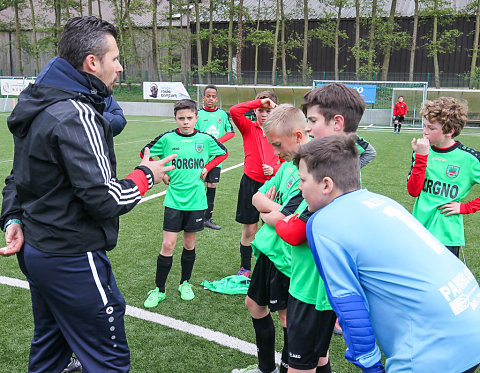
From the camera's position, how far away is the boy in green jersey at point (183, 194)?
4199 millimetres

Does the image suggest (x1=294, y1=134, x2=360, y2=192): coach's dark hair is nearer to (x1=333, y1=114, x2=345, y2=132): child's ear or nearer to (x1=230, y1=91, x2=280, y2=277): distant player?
(x1=333, y1=114, x2=345, y2=132): child's ear

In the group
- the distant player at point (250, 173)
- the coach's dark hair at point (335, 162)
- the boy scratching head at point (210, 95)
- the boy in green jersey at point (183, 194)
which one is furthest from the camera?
the boy scratching head at point (210, 95)

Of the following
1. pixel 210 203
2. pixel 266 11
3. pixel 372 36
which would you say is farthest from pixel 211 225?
pixel 266 11

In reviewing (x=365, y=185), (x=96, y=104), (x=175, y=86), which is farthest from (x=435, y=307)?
(x=175, y=86)

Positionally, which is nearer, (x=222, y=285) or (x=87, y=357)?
(x=87, y=357)

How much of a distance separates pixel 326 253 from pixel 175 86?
29.4 m

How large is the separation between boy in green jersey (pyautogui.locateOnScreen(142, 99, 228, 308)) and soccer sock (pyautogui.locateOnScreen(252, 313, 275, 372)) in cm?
151

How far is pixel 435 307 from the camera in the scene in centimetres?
154

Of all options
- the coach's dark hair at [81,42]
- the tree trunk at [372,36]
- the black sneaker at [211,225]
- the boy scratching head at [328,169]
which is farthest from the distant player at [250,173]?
the tree trunk at [372,36]

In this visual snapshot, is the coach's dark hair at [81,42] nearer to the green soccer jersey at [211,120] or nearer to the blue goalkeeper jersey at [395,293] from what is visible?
the blue goalkeeper jersey at [395,293]

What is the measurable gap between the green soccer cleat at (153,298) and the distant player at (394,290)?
279 cm

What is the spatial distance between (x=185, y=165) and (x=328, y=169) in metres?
2.72

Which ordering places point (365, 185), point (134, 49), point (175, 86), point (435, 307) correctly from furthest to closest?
point (134, 49) < point (175, 86) < point (365, 185) < point (435, 307)

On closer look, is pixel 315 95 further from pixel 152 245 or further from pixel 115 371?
pixel 152 245
